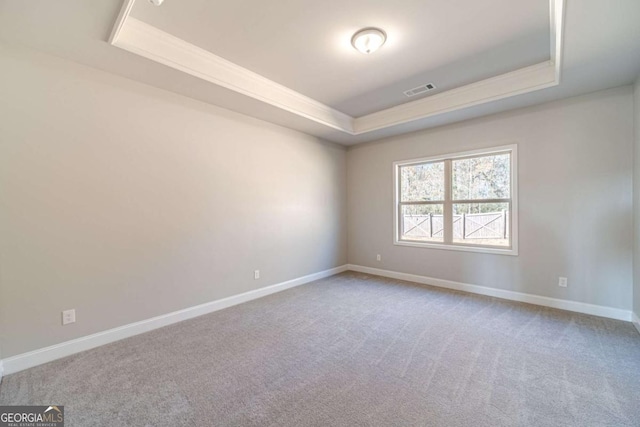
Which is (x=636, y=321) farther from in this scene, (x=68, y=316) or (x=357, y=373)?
(x=68, y=316)

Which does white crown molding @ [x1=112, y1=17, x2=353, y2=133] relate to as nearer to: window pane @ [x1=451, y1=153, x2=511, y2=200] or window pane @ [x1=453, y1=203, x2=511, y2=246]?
window pane @ [x1=451, y1=153, x2=511, y2=200]

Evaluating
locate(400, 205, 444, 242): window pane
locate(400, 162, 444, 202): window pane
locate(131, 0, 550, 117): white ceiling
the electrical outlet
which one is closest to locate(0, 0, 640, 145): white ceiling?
locate(131, 0, 550, 117): white ceiling

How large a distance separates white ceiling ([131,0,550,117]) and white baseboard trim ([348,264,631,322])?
283 centimetres

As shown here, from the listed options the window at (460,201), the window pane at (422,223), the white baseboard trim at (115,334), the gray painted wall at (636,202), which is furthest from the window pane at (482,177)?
the white baseboard trim at (115,334)

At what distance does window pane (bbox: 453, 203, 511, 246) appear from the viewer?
12.8ft

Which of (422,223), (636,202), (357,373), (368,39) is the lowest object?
(357,373)

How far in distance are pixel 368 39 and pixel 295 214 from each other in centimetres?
273

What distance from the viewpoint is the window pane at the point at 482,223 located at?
12.8 ft

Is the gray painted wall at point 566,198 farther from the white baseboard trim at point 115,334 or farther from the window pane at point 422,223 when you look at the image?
the white baseboard trim at point 115,334

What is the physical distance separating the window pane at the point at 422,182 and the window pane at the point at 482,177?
24cm

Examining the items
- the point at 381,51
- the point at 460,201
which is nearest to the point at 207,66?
the point at 381,51

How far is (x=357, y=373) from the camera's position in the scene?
2127 mm

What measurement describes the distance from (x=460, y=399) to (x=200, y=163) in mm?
3369

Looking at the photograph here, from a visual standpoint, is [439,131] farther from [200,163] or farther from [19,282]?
[19,282]
